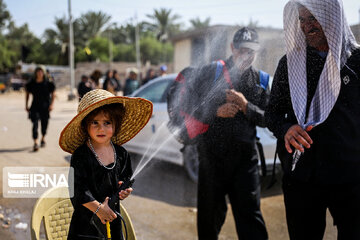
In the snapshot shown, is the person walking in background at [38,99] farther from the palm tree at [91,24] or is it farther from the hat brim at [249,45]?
the palm tree at [91,24]

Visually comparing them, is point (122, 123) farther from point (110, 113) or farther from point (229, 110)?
point (229, 110)

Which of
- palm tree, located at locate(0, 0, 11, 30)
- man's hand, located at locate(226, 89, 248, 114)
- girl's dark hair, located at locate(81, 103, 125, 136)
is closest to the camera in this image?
girl's dark hair, located at locate(81, 103, 125, 136)

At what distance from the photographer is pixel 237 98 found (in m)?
2.66

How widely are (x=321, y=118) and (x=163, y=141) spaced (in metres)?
3.89

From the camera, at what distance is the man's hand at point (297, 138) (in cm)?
186

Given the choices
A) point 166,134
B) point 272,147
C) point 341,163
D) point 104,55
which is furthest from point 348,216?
point 104,55

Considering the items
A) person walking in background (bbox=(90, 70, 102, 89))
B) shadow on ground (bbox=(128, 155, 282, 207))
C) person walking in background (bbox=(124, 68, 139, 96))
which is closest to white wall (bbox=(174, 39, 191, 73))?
person walking in background (bbox=(124, 68, 139, 96))

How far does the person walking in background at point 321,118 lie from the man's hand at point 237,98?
579 millimetres

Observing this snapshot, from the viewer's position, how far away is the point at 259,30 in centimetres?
310

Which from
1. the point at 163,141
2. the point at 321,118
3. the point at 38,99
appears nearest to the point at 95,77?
the point at 38,99

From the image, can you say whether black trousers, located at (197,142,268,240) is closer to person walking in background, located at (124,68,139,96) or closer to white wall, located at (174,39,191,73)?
person walking in background, located at (124,68,139,96)

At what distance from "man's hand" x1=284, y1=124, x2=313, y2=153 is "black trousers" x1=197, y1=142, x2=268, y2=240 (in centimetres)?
79


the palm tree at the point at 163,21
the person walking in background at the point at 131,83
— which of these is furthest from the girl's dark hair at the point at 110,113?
the palm tree at the point at 163,21

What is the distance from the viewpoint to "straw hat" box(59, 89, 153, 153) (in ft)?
5.91
